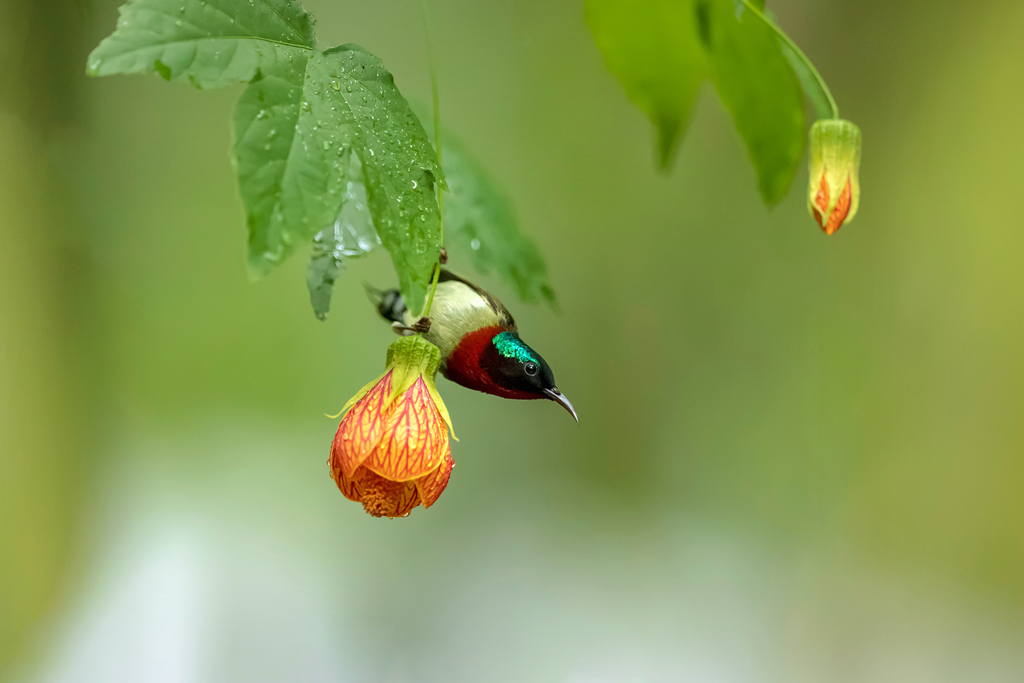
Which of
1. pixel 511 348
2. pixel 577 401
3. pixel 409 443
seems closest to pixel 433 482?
pixel 409 443

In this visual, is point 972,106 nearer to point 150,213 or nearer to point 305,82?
point 305,82

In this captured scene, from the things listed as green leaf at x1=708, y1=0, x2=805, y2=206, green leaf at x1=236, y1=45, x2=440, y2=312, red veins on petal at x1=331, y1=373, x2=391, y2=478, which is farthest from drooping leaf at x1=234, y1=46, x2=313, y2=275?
green leaf at x1=708, y1=0, x2=805, y2=206

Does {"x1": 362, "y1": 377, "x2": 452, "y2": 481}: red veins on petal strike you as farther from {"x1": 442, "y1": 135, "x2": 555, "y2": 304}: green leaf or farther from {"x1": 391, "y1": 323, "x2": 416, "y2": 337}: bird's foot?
{"x1": 442, "y1": 135, "x2": 555, "y2": 304}: green leaf

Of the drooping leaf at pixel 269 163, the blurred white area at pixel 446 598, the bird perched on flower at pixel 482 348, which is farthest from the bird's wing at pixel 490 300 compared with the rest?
the blurred white area at pixel 446 598

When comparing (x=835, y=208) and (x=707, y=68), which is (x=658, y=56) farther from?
(x=835, y=208)

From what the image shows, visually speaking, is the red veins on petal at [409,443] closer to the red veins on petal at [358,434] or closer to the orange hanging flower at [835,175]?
the red veins on petal at [358,434]

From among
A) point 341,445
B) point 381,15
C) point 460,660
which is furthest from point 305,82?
point 460,660
